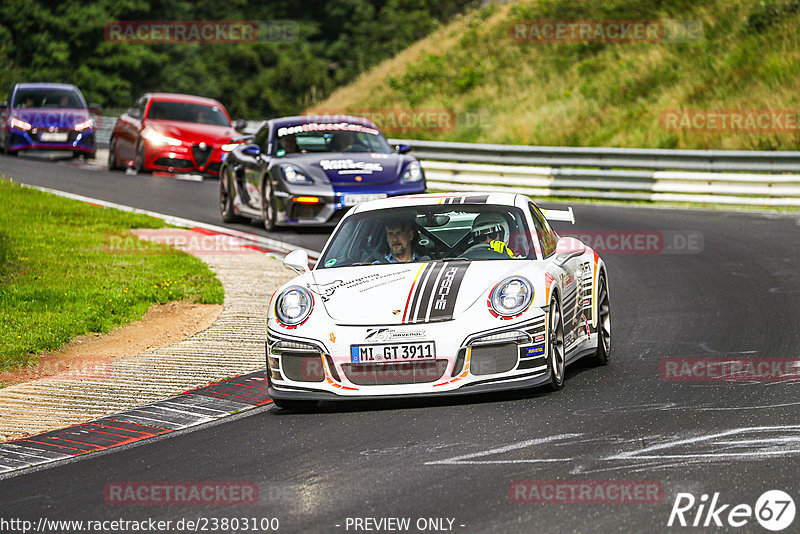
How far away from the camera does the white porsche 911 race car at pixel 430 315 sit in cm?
739

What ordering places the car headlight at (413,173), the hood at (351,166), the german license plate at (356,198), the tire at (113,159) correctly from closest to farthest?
the german license plate at (356,198) < the hood at (351,166) < the car headlight at (413,173) < the tire at (113,159)

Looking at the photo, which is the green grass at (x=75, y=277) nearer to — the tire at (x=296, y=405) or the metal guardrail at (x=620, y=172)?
the tire at (x=296, y=405)

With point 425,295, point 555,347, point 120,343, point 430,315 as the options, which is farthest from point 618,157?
point 430,315

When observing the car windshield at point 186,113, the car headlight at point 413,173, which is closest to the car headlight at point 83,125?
the car windshield at point 186,113

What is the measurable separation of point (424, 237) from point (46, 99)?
22.3 m

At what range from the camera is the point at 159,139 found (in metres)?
25.2

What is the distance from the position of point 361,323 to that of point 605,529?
2780 millimetres

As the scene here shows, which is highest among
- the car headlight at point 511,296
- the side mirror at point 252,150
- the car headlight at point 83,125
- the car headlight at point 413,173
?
the car headlight at point 511,296

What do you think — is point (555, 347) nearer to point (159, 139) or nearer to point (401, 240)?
point (401, 240)

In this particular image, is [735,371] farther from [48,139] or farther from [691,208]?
[48,139]

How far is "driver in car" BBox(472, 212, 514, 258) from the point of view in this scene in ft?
27.7

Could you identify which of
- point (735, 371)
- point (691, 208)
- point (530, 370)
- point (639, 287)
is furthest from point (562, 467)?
point (691, 208)

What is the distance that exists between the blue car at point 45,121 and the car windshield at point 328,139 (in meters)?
12.3

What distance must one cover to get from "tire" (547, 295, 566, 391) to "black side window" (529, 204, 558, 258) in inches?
26.7
